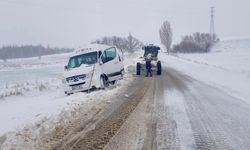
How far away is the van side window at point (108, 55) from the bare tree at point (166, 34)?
7640cm

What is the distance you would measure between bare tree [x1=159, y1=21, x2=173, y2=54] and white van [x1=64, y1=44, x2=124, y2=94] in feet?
252

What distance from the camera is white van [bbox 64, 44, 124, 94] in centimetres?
1580

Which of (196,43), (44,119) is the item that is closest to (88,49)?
(44,119)

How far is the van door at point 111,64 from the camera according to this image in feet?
57.7

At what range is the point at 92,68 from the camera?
1634cm

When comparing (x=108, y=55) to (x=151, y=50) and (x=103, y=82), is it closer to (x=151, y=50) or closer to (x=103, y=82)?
(x=103, y=82)

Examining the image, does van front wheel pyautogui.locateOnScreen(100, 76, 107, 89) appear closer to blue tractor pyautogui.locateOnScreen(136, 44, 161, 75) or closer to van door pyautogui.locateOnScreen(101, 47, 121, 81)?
van door pyautogui.locateOnScreen(101, 47, 121, 81)

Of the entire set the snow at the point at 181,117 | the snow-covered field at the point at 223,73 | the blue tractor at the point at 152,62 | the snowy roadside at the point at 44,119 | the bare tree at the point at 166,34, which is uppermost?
the bare tree at the point at 166,34

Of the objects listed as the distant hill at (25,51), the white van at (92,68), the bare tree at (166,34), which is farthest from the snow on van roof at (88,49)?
the distant hill at (25,51)

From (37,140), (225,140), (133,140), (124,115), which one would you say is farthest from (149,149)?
(124,115)

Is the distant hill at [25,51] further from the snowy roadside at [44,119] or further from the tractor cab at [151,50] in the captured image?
the snowy roadside at [44,119]

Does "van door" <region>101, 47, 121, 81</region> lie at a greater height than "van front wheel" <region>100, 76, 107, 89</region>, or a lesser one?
greater

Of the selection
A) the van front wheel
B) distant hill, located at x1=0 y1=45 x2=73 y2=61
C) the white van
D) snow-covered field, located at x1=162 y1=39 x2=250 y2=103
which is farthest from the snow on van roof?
distant hill, located at x1=0 y1=45 x2=73 y2=61

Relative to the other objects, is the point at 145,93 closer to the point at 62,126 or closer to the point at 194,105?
the point at 194,105
